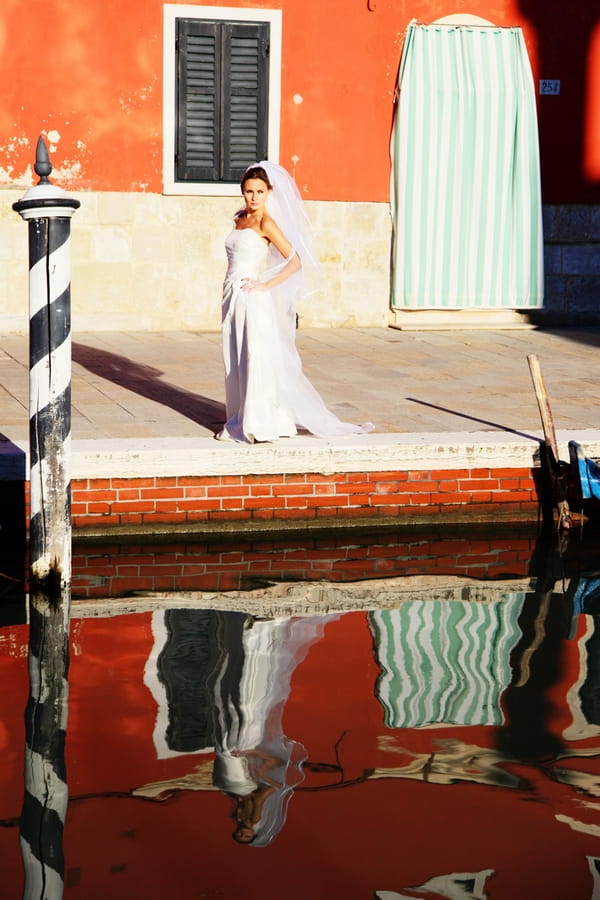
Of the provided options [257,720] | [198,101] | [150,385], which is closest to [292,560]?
[257,720]

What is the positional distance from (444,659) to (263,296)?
2878 mm

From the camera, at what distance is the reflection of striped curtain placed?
5.53 meters

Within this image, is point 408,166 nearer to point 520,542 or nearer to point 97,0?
point 97,0

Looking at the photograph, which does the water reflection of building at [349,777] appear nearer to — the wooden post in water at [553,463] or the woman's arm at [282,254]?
the wooden post in water at [553,463]

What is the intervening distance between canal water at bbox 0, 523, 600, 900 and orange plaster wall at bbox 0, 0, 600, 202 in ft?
19.5

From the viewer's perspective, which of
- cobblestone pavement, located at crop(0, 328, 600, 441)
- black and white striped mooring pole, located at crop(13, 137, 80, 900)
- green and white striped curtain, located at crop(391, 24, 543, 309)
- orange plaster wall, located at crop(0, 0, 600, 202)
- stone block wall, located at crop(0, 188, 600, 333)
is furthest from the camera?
green and white striped curtain, located at crop(391, 24, 543, 309)

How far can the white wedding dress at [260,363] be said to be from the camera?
8203 mm

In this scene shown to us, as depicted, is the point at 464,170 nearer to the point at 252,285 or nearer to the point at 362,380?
the point at 362,380

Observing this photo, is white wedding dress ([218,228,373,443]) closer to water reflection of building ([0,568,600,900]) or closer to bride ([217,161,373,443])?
bride ([217,161,373,443])

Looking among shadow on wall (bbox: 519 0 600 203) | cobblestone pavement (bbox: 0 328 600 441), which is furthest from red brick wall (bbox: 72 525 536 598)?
shadow on wall (bbox: 519 0 600 203)

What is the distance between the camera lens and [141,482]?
779 cm

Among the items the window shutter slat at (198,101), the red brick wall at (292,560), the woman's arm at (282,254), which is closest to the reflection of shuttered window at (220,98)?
the window shutter slat at (198,101)

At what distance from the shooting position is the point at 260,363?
8.27 m

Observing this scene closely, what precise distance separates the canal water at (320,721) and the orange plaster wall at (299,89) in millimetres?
5933
